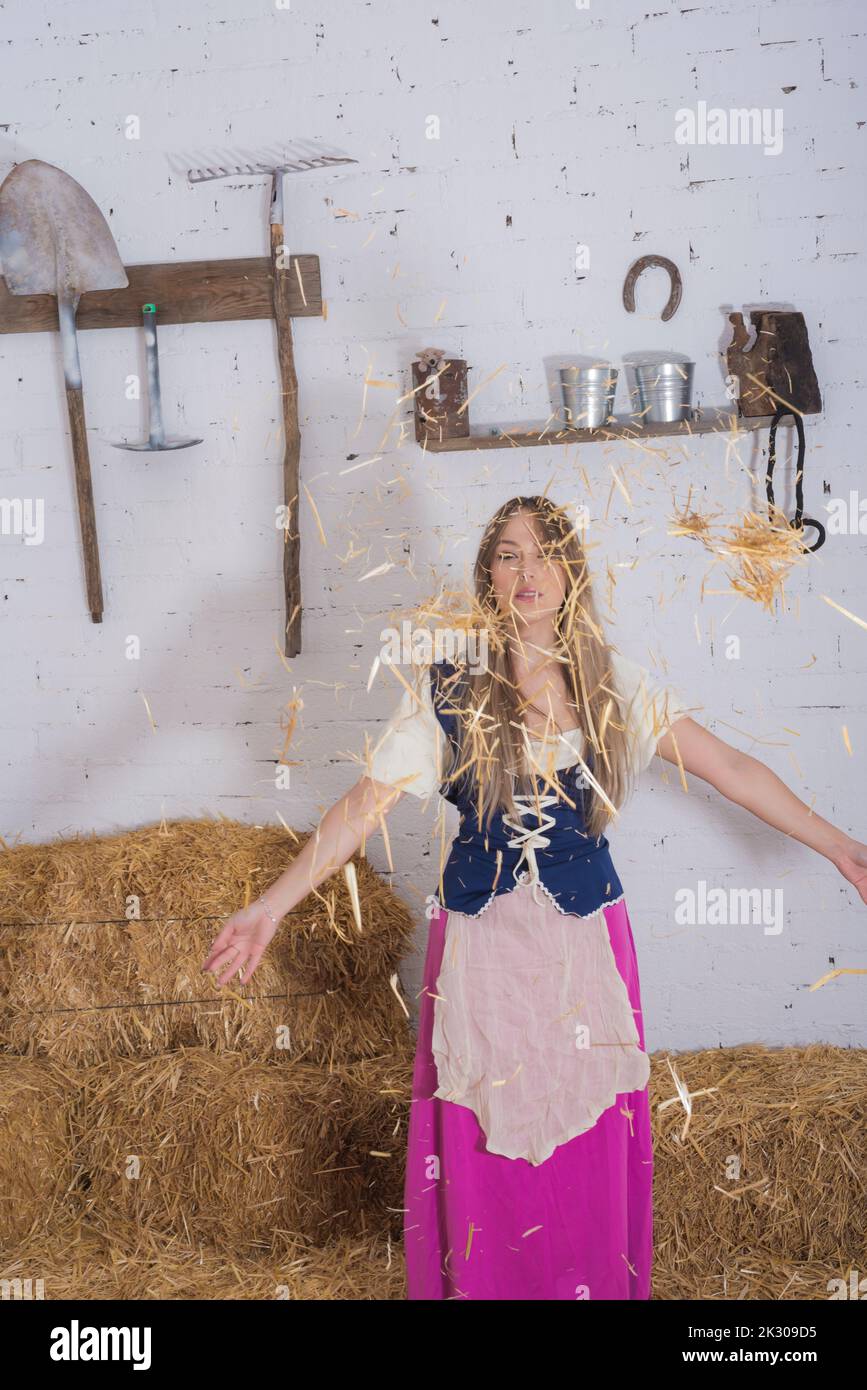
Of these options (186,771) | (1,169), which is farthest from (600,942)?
(1,169)

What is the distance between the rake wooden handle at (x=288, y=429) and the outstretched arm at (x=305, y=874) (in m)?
0.93

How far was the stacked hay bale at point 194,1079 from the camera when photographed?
2.52 meters

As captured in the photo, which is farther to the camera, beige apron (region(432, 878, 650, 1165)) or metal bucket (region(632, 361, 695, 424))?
metal bucket (region(632, 361, 695, 424))

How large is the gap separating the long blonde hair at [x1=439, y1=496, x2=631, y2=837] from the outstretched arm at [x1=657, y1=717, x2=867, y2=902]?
11cm

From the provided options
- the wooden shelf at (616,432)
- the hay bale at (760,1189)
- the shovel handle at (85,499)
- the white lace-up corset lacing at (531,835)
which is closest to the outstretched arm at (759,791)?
the white lace-up corset lacing at (531,835)

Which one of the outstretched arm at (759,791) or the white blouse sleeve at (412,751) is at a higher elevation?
the white blouse sleeve at (412,751)

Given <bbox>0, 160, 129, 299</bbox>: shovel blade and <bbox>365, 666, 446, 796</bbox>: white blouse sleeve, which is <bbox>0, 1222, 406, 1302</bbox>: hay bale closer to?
<bbox>365, 666, 446, 796</bbox>: white blouse sleeve

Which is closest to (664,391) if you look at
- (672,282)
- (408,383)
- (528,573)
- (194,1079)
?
(672,282)

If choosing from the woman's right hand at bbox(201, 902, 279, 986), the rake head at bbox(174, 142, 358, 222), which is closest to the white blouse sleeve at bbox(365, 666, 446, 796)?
the woman's right hand at bbox(201, 902, 279, 986)

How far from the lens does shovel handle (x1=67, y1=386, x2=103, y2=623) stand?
2854 mm

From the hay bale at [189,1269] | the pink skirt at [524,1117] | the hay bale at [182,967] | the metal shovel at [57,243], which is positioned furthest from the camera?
the metal shovel at [57,243]

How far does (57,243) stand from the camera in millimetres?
2783

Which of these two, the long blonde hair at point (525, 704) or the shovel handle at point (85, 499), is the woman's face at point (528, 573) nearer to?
the long blonde hair at point (525, 704)

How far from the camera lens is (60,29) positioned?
9.49 ft
